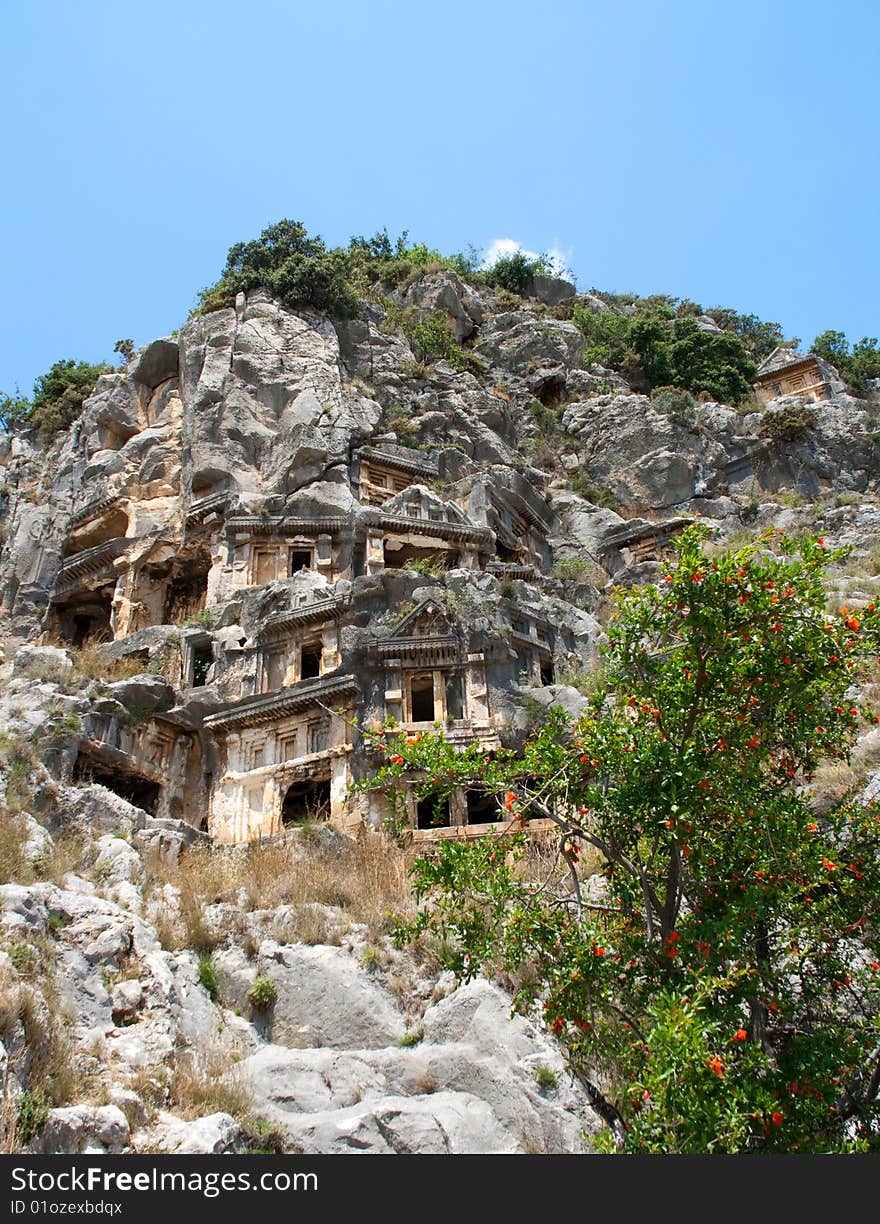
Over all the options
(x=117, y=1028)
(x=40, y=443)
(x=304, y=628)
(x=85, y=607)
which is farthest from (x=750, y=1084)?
(x=40, y=443)

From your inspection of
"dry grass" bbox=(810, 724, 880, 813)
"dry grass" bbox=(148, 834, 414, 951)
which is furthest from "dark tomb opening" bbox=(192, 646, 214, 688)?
"dry grass" bbox=(810, 724, 880, 813)

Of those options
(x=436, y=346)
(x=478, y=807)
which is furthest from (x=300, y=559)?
(x=436, y=346)

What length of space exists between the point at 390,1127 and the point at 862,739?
372 inches

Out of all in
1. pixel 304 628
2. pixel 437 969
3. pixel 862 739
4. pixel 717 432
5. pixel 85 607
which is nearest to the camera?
pixel 437 969

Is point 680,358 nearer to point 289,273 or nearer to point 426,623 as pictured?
point 289,273

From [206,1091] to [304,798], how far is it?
17.1 metres

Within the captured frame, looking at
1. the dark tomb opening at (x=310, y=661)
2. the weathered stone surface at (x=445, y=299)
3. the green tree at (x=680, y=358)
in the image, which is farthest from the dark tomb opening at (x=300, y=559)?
the green tree at (x=680, y=358)

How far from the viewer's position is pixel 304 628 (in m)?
29.0

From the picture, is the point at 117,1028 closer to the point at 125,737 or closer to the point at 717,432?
the point at 125,737

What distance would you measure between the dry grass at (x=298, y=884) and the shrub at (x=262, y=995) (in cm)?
104

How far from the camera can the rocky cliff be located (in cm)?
1102

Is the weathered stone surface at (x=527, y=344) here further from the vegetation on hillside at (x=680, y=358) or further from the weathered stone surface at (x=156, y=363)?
the weathered stone surface at (x=156, y=363)

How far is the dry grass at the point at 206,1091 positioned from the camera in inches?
405

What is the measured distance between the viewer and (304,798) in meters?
27.5
